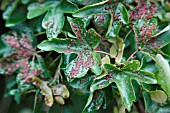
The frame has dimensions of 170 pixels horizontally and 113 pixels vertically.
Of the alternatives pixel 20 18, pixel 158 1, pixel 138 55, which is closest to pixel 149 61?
pixel 138 55

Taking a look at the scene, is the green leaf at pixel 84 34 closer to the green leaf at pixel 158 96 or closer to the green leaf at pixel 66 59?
the green leaf at pixel 66 59

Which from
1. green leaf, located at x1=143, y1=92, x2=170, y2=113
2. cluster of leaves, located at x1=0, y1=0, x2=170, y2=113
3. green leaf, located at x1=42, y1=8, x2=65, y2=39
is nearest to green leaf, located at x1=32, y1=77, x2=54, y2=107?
cluster of leaves, located at x1=0, y1=0, x2=170, y2=113

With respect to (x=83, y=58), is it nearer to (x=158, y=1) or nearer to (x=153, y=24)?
(x=153, y=24)

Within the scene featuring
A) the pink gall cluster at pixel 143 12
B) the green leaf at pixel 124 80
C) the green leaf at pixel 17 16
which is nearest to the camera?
the green leaf at pixel 124 80

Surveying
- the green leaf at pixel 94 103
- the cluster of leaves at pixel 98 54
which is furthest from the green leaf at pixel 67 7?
the green leaf at pixel 94 103

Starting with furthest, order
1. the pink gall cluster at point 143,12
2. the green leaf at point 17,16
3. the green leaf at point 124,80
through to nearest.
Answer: the green leaf at point 17,16, the pink gall cluster at point 143,12, the green leaf at point 124,80

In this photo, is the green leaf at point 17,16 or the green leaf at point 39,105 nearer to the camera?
the green leaf at point 39,105

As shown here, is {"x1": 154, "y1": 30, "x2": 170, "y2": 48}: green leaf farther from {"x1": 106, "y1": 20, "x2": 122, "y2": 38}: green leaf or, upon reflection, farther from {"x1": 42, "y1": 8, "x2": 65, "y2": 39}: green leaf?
{"x1": 42, "y1": 8, "x2": 65, "y2": 39}: green leaf
